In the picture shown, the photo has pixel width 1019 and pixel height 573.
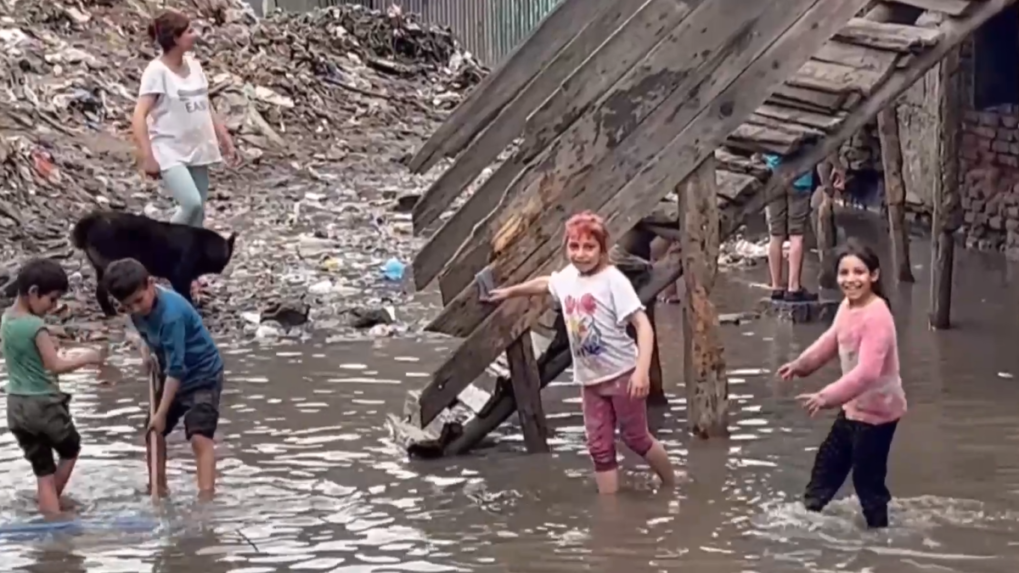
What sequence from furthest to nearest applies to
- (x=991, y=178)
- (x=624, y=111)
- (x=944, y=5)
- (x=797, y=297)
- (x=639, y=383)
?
(x=991, y=178), (x=797, y=297), (x=944, y=5), (x=624, y=111), (x=639, y=383)

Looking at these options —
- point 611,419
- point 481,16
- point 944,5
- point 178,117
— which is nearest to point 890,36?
point 944,5

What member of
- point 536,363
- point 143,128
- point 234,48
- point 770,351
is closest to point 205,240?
point 143,128

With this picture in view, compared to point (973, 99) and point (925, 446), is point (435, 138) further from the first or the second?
point (973, 99)

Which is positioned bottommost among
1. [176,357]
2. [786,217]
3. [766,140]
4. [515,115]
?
[176,357]

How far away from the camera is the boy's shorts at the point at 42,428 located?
23.7 feet

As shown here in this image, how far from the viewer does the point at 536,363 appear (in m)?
8.41

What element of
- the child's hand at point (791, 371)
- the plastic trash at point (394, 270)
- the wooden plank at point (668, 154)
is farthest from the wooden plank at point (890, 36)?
the plastic trash at point (394, 270)

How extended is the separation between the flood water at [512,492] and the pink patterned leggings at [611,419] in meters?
0.22

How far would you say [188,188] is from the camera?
10.1 meters

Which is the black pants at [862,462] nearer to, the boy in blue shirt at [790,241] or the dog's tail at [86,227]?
the boy in blue shirt at [790,241]

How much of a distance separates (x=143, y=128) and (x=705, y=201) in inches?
134

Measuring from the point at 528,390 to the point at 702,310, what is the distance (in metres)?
0.91

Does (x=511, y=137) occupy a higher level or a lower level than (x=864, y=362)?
higher

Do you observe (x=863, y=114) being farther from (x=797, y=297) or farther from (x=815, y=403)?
(x=815, y=403)
